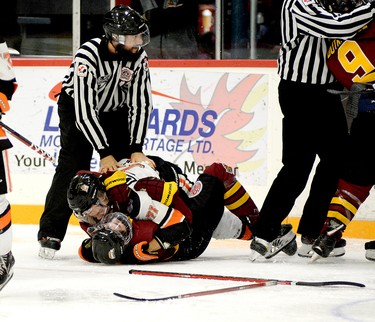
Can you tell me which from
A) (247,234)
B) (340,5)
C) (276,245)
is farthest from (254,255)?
(340,5)

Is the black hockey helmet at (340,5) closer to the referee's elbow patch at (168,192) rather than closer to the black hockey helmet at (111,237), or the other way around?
the referee's elbow patch at (168,192)

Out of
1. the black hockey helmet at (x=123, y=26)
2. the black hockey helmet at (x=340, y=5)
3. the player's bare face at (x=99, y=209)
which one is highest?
the black hockey helmet at (x=340, y=5)

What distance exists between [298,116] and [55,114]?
2002mm

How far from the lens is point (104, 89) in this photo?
15.7ft

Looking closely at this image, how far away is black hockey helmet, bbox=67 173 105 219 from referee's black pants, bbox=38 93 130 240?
501mm

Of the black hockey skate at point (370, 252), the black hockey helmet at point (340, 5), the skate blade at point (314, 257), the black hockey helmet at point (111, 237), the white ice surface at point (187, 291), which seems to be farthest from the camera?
the black hockey skate at point (370, 252)

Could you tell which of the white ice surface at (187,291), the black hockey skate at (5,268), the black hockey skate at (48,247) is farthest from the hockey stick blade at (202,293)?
the black hockey skate at (48,247)

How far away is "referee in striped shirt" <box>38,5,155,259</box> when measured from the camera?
184 inches

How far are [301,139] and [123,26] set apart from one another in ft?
2.80

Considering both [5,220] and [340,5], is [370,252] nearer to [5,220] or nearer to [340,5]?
[340,5]

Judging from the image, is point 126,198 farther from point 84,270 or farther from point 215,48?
point 215,48

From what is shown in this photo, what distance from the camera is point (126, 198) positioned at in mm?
4367

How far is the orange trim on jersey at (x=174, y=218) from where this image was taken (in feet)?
14.5

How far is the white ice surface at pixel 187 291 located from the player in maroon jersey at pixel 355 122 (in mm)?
175
